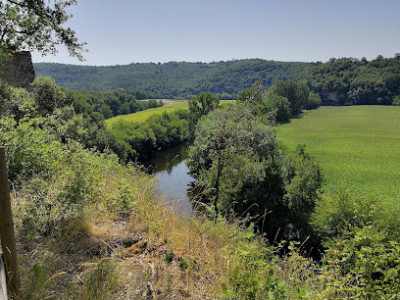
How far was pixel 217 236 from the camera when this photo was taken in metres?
4.18

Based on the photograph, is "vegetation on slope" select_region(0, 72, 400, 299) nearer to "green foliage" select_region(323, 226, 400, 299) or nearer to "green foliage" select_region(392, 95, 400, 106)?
"green foliage" select_region(323, 226, 400, 299)

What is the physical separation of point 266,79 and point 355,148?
138 meters

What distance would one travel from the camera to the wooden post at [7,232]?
1969 mm

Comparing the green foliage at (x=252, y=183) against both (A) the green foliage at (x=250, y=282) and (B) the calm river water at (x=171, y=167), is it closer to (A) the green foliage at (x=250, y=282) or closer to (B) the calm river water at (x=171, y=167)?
(B) the calm river water at (x=171, y=167)

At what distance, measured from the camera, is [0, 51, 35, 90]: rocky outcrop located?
1245 cm

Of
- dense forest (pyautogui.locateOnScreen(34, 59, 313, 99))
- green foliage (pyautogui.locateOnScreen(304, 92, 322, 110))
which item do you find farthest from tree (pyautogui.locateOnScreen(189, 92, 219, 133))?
dense forest (pyautogui.locateOnScreen(34, 59, 313, 99))

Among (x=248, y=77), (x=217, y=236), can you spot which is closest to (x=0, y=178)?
(x=217, y=236)

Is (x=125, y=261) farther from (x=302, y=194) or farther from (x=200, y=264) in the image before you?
(x=302, y=194)

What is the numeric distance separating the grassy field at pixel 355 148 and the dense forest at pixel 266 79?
3810 centimetres

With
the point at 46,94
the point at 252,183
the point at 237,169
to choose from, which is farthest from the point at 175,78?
the point at 252,183

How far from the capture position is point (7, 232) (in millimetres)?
2113

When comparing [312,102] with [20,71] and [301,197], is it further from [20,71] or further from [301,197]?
[20,71]

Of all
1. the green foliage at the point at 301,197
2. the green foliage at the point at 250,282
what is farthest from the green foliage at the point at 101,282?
the green foliage at the point at 301,197

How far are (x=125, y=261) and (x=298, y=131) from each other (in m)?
60.0
